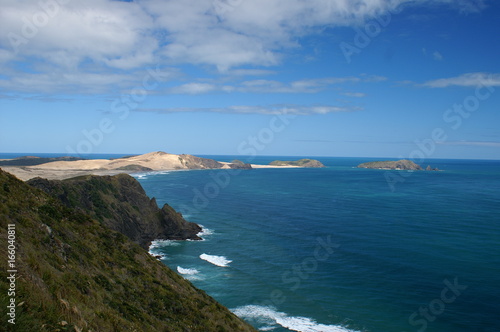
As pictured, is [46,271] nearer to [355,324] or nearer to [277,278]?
[355,324]

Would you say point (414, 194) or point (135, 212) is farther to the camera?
point (414, 194)

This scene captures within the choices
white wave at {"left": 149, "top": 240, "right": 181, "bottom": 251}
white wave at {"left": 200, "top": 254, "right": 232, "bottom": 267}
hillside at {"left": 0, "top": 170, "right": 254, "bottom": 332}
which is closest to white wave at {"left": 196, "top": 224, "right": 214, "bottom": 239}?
white wave at {"left": 149, "top": 240, "right": 181, "bottom": 251}

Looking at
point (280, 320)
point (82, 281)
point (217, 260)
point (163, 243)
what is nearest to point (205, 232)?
point (163, 243)

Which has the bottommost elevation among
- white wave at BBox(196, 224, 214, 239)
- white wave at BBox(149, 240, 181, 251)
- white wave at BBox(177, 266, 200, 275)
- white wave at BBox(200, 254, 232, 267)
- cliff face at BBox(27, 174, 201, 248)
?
white wave at BBox(149, 240, 181, 251)

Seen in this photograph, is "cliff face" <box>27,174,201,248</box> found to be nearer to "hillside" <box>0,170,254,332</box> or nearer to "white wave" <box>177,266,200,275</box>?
"white wave" <box>177,266,200,275</box>

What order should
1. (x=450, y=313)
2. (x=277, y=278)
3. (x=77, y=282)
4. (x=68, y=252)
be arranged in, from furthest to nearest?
(x=277, y=278), (x=450, y=313), (x=68, y=252), (x=77, y=282)

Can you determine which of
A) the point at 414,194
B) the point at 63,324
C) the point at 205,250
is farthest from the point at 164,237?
the point at 414,194
